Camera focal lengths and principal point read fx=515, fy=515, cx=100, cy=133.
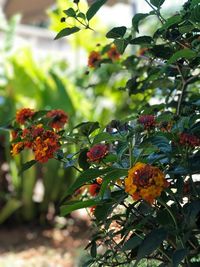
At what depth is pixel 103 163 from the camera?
0.86 m

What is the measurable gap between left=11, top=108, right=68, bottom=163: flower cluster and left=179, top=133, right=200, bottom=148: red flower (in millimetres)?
238

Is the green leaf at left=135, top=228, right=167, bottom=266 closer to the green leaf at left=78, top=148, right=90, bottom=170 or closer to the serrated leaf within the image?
the serrated leaf

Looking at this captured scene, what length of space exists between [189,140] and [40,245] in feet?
8.94

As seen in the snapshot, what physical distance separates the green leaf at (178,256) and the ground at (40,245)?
207 cm

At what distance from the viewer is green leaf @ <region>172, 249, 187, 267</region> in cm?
73

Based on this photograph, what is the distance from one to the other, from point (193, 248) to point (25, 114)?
1.49ft

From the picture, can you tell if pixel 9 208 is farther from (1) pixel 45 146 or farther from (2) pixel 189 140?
(2) pixel 189 140

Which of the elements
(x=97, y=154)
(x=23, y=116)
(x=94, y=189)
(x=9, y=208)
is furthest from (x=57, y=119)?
(x=9, y=208)

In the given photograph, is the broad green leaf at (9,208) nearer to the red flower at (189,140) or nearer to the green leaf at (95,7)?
the green leaf at (95,7)

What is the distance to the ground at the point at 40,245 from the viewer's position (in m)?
2.97

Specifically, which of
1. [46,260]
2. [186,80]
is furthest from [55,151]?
[46,260]

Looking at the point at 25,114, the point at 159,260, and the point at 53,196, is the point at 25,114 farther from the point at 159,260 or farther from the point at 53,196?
the point at 53,196

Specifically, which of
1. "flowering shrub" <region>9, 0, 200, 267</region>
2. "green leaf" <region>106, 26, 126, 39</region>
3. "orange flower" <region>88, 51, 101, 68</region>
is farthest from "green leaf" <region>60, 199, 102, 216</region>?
"orange flower" <region>88, 51, 101, 68</region>

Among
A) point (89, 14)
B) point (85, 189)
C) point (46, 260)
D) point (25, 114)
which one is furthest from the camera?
point (46, 260)
